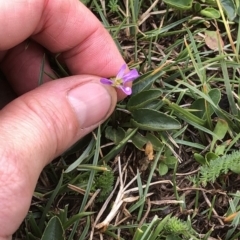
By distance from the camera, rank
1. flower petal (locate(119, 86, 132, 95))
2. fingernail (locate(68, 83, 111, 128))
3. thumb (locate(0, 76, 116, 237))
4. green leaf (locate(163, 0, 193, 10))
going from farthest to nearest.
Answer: green leaf (locate(163, 0, 193, 10)) < flower petal (locate(119, 86, 132, 95)) < fingernail (locate(68, 83, 111, 128)) < thumb (locate(0, 76, 116, 237))

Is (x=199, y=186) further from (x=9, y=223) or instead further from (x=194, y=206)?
(x=9, y=223)

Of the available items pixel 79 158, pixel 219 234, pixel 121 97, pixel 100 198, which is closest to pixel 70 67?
pixel 121 97

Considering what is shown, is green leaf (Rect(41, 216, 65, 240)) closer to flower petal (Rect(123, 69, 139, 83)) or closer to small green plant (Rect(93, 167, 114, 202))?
small green plant (Rect(93, 167, 114, 202))

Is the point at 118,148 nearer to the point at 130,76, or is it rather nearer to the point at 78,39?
the point at 130,76

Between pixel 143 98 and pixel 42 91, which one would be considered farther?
pixel 143 98

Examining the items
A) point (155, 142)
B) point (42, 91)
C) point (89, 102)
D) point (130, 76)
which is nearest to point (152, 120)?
point (155, 142)

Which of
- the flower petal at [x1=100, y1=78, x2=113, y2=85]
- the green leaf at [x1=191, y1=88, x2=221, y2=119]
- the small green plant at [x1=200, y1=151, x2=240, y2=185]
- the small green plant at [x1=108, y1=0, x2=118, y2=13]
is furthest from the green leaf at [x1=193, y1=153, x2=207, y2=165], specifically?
the small green plant at [x1=108, y1=0, x2=118, y2=13]
